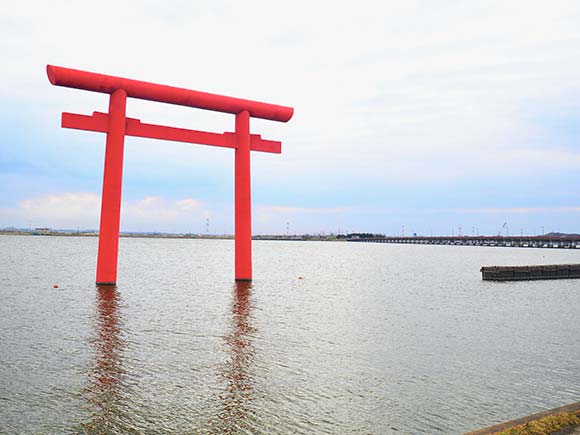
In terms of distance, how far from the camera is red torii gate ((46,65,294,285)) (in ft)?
53.2

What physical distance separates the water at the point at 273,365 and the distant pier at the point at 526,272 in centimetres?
1228

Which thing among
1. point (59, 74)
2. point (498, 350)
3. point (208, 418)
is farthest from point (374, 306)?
point (59, 74)

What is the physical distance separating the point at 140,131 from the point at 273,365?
11.8 meters

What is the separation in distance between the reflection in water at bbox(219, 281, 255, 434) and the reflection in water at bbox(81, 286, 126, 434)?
4.46 feet

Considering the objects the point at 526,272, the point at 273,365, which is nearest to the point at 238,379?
the point at 273,365

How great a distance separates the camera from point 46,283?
73.5ft

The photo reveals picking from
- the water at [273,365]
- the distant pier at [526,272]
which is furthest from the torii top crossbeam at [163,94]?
the distant pier at [526,272]

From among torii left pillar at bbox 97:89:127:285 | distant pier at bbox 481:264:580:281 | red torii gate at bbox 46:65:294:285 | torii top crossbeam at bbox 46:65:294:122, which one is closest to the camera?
torii top crossbeam at bbox 46:65:294:122

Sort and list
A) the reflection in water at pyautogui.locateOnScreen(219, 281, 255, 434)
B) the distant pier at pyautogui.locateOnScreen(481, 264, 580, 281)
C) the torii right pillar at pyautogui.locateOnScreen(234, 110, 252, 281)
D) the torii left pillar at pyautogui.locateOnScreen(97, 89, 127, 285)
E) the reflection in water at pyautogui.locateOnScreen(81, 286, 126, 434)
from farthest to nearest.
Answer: the distant pier at pyautogui.locateOnScreen(481, 264, 580, 281), the torii right pillar at pyautogui.locateOnScreen(234, 110, 252, 281), the torii left pillar at pyautogui.locateOnScreen(97, 89, 127, 285), the reflection in water at pyautogui.locateOnScreen(219, 281, 255, 434), the reflection in water at pyautogui.locateOnScreen(81, 286, 126, 434)

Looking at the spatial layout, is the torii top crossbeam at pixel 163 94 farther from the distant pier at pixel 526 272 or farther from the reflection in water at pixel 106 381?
the distant pier at pixel 526 272

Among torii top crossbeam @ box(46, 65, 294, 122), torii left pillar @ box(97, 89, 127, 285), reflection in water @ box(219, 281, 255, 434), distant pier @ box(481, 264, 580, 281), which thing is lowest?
reflection in water @ box(219, 281, 255, 434)

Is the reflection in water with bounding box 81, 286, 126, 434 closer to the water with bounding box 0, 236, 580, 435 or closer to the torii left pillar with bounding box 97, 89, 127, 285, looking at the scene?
the water with bounding box 0, 236, 580, 435

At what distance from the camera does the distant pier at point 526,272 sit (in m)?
29.5

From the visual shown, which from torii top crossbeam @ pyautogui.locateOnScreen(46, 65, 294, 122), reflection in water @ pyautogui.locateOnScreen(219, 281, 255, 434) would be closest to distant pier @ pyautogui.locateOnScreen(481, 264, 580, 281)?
torii top crossbeam @ pyautogui.locateOnScreen(46, 65, 294, 122)
